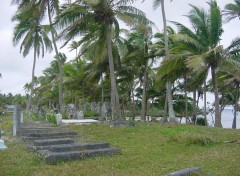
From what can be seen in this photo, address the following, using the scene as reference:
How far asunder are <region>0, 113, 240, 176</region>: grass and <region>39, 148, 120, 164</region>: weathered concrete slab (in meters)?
0.19

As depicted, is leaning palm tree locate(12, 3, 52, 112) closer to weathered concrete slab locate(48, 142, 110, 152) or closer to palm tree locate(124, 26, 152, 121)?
palm tree locate(124, 26, 152, 121)

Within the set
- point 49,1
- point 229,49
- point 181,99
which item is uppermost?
point 49,1

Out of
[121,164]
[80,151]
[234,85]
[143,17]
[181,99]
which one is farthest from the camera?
[181,99]

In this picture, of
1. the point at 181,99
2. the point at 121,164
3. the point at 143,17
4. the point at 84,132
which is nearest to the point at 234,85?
the point at 181,99

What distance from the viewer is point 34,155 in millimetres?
9016

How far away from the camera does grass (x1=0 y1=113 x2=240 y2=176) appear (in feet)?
23.5

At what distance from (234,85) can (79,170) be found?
23904mm

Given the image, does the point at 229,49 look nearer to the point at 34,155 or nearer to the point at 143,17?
the point at 143,17

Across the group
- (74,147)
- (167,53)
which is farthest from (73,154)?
(167,53)

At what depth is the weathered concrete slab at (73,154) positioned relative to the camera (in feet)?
26.7

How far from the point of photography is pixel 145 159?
841cm

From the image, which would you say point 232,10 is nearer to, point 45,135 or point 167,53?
point 167,53

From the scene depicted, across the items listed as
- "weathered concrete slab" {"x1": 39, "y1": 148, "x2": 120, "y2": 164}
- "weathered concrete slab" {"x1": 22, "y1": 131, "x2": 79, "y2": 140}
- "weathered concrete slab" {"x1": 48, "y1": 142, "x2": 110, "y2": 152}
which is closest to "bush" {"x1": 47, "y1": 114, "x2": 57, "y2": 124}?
"weathered concrete slab" {"x1": 22, "y1": 131, "x2": 79, "y2": 140}

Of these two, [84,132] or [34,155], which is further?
[84,132]
